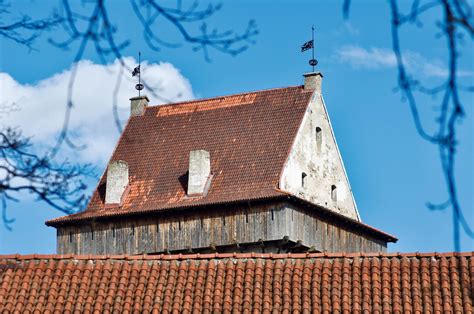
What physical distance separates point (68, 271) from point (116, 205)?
63.5 ft

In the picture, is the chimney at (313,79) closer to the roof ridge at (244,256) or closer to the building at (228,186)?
the building at (228,186)

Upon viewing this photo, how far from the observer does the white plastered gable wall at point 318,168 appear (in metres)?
42.4

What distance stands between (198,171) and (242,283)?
19.8 m

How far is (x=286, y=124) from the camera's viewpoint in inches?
1706

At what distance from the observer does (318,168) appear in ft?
144

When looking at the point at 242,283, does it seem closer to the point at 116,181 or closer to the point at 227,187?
the point at 227,187

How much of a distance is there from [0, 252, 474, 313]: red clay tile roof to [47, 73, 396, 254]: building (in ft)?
55.6

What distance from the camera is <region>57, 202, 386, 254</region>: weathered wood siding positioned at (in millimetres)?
40250

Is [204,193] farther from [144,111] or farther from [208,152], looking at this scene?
[144,111]

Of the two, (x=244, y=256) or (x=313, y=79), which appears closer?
(x=244, y=256)

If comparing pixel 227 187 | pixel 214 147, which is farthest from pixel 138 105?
pixel 227 187

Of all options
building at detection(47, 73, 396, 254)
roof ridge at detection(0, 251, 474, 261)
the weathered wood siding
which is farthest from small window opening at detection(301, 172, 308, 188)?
roof ridge at detection(0, 251, 474, 261)

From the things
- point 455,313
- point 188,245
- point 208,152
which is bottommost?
point 455,313

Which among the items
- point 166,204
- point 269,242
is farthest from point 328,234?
point 166,204
